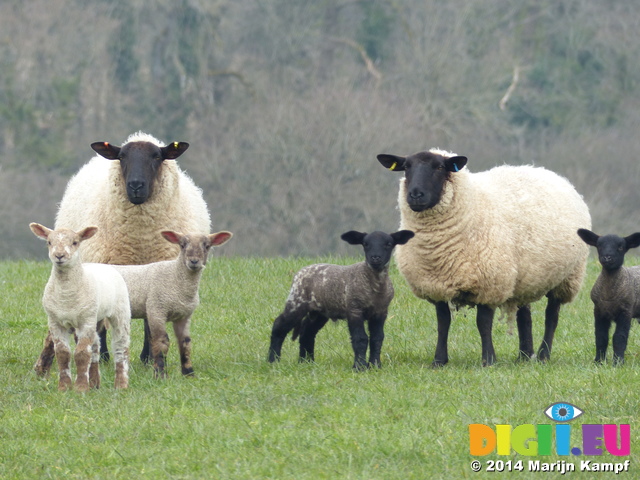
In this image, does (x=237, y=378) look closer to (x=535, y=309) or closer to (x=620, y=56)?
(x=535, y=309)

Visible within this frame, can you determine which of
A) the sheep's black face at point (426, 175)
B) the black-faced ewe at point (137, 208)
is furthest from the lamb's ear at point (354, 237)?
the black-faced ewe at point (137, 208)

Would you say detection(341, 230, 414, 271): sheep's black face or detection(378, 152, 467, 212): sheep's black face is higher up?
detection(378, 152, 467, 212): sheep's black face

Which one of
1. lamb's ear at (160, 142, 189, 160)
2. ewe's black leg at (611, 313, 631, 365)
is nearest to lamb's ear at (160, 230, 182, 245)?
lamb's ear at (160, 142, 189, 160)

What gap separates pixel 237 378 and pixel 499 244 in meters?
3.02

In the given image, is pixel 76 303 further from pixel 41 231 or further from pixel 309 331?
pixel 309 331

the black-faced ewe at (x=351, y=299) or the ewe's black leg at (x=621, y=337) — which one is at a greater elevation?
the black-faced ewe at (x=351, y=299)

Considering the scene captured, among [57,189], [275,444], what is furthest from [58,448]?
[57,189]

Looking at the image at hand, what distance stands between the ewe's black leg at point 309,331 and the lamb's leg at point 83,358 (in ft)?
7.96

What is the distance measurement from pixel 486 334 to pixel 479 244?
897mm

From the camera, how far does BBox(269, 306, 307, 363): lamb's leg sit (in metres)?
10.8

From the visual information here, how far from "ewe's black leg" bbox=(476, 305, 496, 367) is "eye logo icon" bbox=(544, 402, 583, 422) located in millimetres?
2258

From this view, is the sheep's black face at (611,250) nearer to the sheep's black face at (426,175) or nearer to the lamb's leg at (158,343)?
the sheep's black face at (426,175)

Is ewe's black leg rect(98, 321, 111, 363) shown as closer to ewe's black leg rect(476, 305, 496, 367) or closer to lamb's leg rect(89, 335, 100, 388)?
lamb's leg rect(89, 335, 100, 388)

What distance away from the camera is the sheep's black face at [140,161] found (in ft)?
37.6
